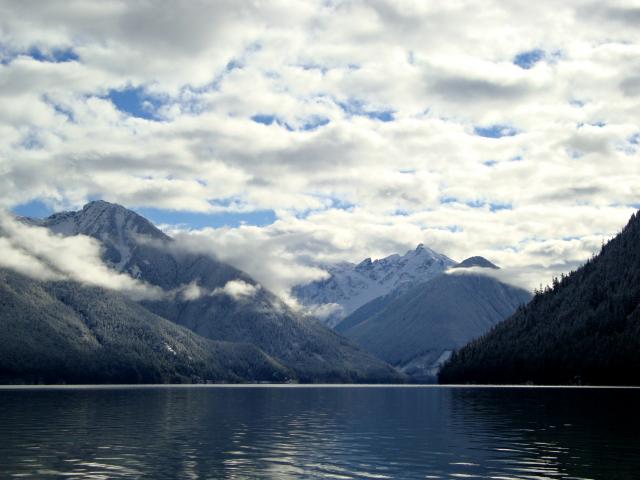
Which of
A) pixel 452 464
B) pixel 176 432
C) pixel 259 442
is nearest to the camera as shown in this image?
pixel 452 464

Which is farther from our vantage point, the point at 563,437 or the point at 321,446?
the point at 563,437

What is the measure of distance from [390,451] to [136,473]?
3137 centimetres

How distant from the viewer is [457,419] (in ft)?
Answer: 472

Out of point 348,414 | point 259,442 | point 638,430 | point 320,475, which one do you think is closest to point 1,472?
point 320,475

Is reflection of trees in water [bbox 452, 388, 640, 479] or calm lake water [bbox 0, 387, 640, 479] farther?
reflection of trees in water [bbox 452, 388, 640, 479]

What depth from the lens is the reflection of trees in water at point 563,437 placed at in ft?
251

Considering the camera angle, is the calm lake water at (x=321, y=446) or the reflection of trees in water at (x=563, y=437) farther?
the reflection of trees in water at (x=563, y=437)

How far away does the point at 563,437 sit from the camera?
347 ft

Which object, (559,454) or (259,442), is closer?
(559,454)

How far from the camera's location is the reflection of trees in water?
7664 centimetres

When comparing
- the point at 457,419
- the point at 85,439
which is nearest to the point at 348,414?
the point at 457,419

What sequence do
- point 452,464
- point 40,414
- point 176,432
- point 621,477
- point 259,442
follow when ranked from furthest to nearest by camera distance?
point 40,414
point 176,432
point 259,442
point 452,464
point 621,477

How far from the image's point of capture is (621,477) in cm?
6962

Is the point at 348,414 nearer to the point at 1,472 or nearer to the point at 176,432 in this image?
the point at 176,432
